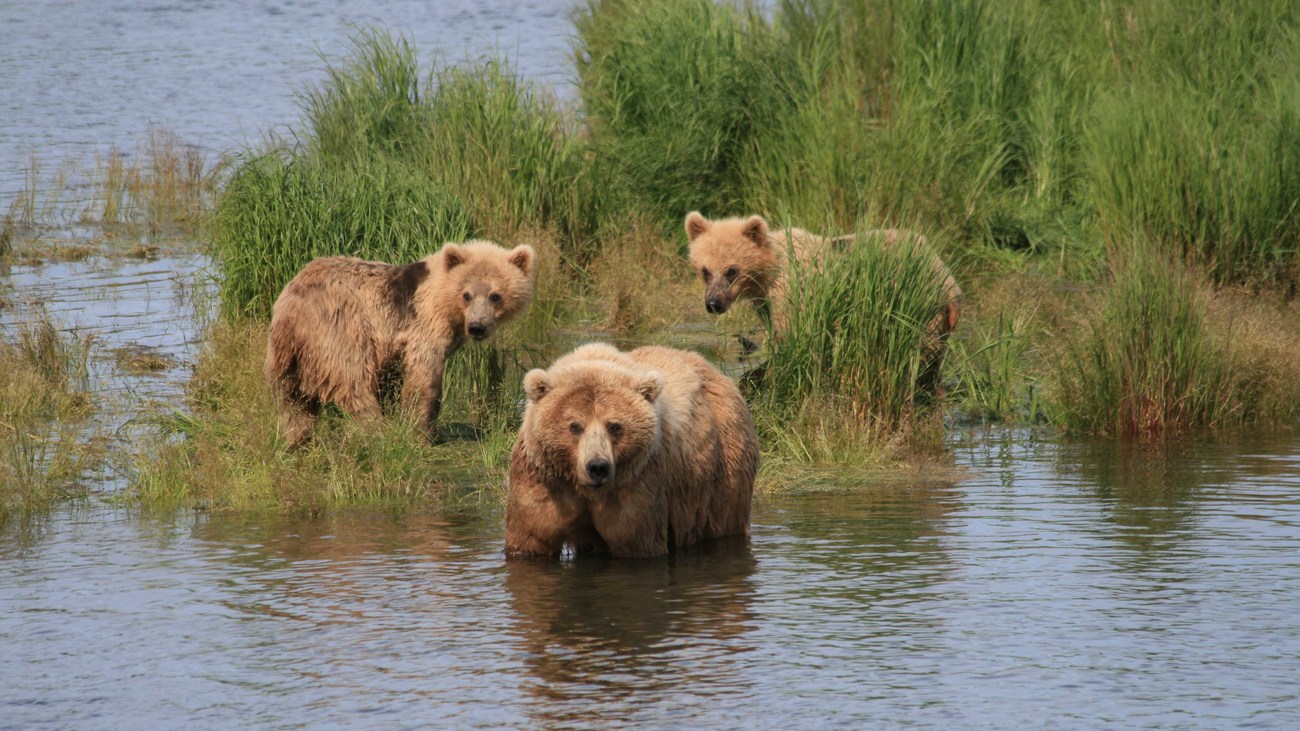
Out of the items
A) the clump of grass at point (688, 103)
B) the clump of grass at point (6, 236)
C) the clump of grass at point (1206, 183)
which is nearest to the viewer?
the clump of grass at point (1206, 183)

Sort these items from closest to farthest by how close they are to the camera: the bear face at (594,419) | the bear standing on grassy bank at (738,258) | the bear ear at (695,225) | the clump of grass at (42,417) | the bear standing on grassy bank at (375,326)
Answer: the bear face at (594,419) < the clump of grass at (42,417) < the bear standing on grassy bank at (375,326) < the bear standing on grassy bank at (738,258) < the bear ear at (695,225)

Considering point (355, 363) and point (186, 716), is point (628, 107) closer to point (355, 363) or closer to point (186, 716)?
point (355, 363)

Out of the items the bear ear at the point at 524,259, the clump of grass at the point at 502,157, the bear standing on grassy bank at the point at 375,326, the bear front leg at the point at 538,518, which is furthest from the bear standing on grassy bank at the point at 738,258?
the bear front leg at the point at 538,518

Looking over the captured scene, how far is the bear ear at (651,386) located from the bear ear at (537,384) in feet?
1.35

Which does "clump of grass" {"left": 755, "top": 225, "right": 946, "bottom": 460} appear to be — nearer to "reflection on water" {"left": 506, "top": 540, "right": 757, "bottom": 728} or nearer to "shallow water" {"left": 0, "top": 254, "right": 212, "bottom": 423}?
"reflection on water" {"left": 506, "top": 540, "right": 757, "bottom": 728}

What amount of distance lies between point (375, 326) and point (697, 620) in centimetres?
Result: 409

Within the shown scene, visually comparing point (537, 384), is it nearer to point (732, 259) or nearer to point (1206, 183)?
point (732, 259)

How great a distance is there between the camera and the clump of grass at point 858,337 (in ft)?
34.3

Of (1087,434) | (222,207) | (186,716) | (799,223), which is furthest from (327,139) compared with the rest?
(186,716)

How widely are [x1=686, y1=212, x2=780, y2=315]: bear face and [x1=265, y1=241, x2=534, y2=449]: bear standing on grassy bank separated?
6.12ft

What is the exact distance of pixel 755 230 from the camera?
1210 cm

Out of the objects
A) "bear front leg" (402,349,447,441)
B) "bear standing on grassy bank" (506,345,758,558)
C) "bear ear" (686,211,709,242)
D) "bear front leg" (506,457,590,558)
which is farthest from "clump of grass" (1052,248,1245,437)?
"bear front leg" (506,457,590,558)

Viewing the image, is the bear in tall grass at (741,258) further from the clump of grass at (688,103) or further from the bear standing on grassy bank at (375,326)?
the clump of grass at (688,103)

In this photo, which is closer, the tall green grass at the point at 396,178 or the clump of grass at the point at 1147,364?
the clump of grass at the point at 1147,364
